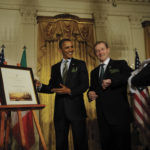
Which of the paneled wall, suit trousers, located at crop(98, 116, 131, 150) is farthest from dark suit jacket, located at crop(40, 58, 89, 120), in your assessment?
the paneled wall

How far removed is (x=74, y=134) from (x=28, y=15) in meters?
3.54

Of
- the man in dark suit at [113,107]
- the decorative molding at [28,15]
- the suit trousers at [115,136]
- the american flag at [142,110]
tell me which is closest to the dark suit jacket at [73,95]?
the man in dark suit at [113,107]

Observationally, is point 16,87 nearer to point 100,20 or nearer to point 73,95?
point 73,95

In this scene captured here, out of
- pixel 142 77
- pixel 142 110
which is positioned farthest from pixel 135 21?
pixel 142 77

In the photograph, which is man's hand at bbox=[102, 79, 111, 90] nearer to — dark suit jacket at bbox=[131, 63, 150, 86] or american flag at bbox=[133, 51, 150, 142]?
dark suit jacket at bbox=[131, 63, 150, 86]

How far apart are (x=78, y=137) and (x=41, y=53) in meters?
2.82

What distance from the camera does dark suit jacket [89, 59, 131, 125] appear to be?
211 cm

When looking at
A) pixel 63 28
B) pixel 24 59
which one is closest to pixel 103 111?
pixel 24 59

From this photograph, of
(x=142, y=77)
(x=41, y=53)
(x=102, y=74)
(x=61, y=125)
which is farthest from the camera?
(x=41, y=53)

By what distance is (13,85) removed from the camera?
2127mm

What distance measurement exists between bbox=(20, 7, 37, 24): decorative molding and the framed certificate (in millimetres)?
2780

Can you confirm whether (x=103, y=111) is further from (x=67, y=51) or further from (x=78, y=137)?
(x=67, y=51)

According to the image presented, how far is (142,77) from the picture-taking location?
1.27 meters

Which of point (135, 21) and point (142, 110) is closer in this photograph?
point (142, 110)
